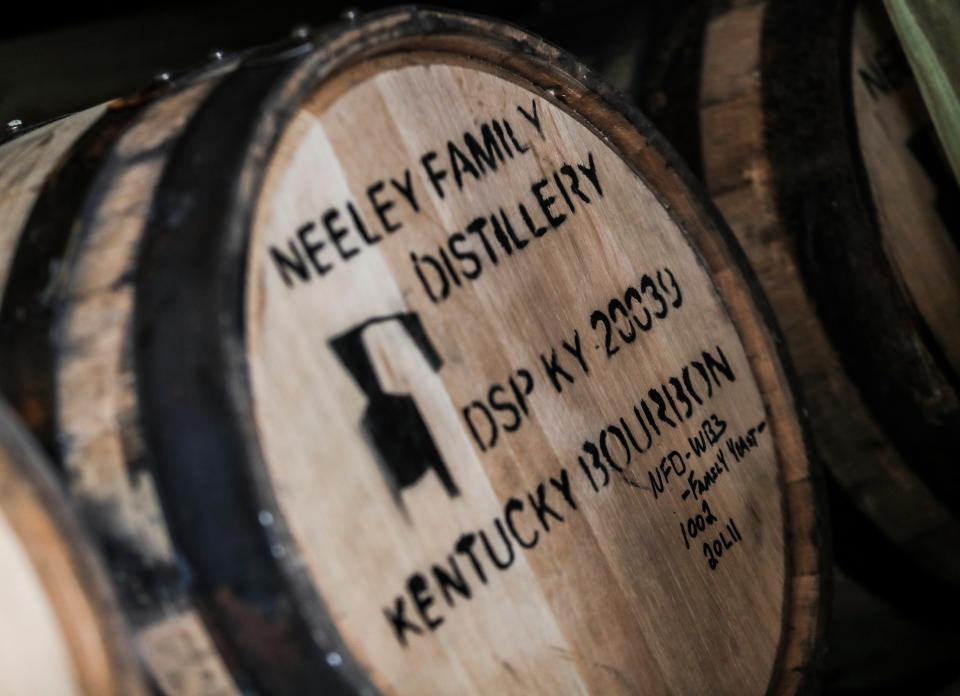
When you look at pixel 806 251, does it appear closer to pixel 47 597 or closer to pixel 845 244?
pixel 845 244

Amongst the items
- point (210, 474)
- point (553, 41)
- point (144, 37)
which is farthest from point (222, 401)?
point (144, 37)

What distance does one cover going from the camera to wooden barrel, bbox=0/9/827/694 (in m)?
0.91

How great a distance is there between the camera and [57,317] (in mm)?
971

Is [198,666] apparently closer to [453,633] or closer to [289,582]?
[289,582]

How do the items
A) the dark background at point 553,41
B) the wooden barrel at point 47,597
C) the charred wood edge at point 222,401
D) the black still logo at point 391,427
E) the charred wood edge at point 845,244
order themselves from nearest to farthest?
the wooden barrel at point 47,597
the charred wood edge at point 222,401
the black still logo at point 391,427
the charred wood edge at point 845,244
the dark background at point 553,41

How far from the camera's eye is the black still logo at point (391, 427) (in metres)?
1.05

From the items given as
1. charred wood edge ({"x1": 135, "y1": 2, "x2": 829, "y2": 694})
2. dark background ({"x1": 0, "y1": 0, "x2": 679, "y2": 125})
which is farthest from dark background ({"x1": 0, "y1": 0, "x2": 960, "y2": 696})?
charred wood edge ({"x1": 135, "y1": 2, "x2": 829, "y2": 694})

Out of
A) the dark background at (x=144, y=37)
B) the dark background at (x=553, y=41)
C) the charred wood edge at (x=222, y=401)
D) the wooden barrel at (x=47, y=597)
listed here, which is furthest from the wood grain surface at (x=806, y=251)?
the wooden barrel at (x=47, y=597)

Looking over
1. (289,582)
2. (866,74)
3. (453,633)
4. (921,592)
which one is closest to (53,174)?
(289,582)

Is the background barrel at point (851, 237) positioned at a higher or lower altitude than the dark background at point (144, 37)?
lower

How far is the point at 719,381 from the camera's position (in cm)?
160

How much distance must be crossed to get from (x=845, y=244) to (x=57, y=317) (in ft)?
4.42

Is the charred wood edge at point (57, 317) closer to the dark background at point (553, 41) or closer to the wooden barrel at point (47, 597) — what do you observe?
the wooden barrel at point (47, 597)

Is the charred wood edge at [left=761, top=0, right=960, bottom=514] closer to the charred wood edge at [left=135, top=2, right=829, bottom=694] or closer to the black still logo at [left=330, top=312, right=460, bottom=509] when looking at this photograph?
the black still logo at [left=330, top=312, right=460, bottom=509]
